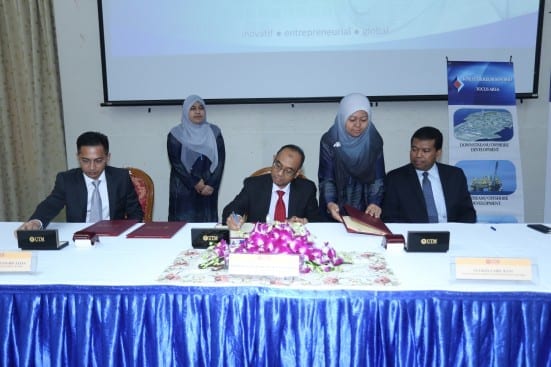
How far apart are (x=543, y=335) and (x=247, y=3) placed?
328 cm

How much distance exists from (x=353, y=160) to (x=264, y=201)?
73cm

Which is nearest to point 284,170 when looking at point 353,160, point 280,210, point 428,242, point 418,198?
point 280,210

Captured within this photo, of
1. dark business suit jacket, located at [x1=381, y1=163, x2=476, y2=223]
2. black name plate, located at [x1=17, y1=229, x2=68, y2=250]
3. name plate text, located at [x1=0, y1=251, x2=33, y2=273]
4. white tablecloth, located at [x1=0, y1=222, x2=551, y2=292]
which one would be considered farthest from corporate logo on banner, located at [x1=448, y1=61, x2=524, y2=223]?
name plate text, located at [x1=0, y1=251, x2=33, y2=273]

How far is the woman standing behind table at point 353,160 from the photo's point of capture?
2.88 m

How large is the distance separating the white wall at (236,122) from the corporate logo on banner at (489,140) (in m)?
0.34

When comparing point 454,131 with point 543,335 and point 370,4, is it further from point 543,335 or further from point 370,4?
point 543,335

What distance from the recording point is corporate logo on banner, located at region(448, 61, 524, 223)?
12.1ft

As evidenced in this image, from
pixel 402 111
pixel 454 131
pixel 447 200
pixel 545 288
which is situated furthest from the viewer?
pixel 402 111

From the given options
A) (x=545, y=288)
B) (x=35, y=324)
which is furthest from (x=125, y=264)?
(x=545, y=288)

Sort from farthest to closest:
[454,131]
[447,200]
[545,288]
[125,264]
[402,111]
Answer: [402,111] → [454,131] → [447,200] → [125,264] → [545,288]

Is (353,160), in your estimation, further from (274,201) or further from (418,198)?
(274,201)

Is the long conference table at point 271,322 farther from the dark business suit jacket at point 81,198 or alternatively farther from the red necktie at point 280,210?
the red necktie at point 280,210

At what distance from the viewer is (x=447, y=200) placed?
263 cm

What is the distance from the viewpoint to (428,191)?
8.63ft
